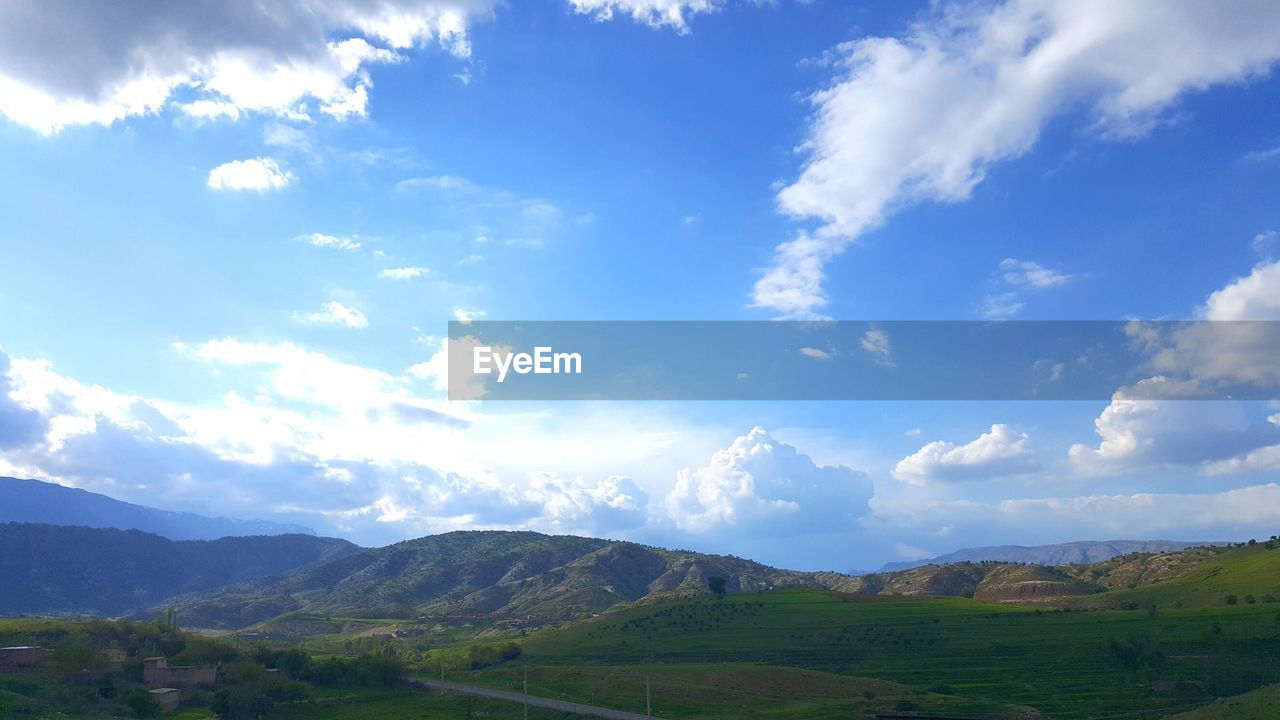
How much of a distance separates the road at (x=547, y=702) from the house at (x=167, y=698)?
105 ft

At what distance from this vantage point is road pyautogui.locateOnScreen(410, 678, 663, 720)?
8821 centimetres

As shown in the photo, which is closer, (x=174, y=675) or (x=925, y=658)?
(x=174, y=675)

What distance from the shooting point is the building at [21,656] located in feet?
326

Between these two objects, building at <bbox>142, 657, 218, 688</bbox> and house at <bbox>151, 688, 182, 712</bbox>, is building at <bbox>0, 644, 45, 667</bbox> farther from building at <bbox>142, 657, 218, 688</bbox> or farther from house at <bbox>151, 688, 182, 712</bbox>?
house at <bbox>151, 688, 182, 712</bbox>

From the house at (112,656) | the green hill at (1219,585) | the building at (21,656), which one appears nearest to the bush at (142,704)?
the house at (112,656)

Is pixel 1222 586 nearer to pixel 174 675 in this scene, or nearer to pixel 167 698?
pixel 167 698

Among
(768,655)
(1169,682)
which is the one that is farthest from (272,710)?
(1169,682)

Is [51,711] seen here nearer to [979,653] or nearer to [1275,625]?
[979,653]

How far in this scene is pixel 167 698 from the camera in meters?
91.8

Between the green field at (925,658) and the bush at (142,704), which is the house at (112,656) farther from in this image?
the green field at (925,658)

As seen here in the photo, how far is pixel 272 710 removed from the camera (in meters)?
97.2

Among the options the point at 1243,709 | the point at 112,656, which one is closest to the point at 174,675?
the point at 112,656

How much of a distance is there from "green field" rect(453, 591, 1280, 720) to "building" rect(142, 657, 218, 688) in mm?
37822

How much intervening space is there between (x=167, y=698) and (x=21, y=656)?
24.6m
